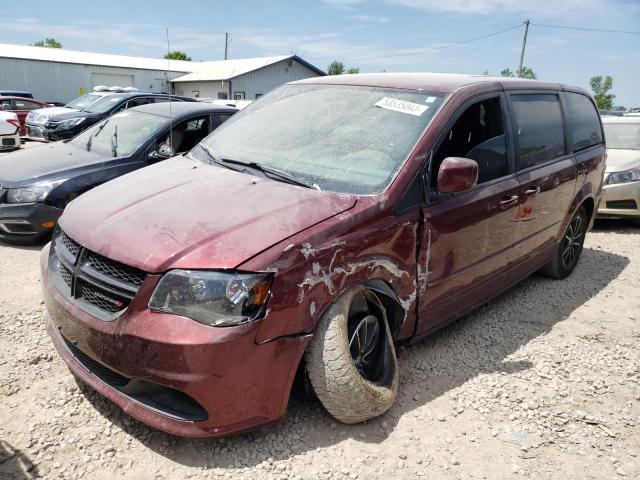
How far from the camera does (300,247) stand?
7.30 feet

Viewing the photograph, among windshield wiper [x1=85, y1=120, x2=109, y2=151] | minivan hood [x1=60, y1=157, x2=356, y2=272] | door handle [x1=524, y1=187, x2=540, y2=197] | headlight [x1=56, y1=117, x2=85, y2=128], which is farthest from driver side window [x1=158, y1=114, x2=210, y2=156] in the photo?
headlight [x1=56, y1=117, x2=85, y2=128]

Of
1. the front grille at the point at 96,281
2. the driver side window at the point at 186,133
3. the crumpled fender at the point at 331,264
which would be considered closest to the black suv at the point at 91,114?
the driver side window at the point at 186,133

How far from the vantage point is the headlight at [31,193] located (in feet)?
16.5

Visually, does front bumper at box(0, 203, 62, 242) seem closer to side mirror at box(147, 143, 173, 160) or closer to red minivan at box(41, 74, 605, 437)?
side mirror at box(147, 143, 173, 160)

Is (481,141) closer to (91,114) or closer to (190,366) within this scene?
(190,366)

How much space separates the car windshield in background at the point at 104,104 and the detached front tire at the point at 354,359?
39.0ft

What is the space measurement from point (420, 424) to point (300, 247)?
122 cm

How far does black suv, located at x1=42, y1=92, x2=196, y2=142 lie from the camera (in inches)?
482

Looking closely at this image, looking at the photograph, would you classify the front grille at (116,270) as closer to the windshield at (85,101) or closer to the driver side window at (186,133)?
the driver side window at (186,133)

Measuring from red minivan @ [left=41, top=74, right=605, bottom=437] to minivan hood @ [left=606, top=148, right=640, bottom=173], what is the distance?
13.2 feet

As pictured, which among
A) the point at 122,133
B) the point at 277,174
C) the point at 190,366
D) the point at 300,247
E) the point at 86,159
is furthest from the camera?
the point at 122,133

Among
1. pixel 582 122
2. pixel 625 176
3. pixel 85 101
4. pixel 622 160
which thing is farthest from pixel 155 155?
pixel 85 101

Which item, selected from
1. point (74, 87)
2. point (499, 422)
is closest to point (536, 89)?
point (499, 422)

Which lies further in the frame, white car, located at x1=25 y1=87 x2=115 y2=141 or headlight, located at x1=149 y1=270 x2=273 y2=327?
white car, located at x1=25 y1=87 x2=115 y2=141
